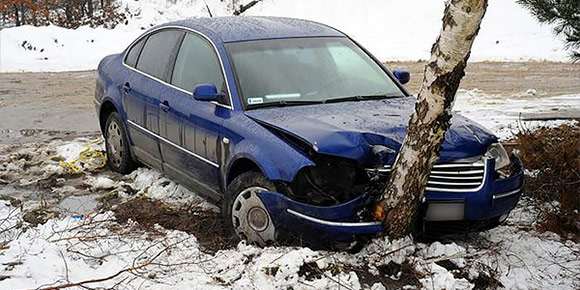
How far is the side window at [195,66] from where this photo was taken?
5637 mm

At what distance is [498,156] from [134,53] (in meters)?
3.90

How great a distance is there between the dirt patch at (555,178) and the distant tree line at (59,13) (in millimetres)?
21954

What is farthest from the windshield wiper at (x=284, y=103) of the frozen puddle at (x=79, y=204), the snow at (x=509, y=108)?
the snow at (x=509, y=108)

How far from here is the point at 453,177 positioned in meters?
4.57

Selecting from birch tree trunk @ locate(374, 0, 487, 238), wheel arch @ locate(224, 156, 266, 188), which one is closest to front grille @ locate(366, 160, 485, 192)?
birch tree trunk @ locate(374, 0, 487, 238)

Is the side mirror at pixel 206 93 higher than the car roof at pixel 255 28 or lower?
lower

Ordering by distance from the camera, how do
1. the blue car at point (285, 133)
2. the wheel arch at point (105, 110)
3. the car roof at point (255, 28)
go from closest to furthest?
the blue car at point (285, 133) < the car roof at point (255, 28) < the wheel arch at point (105, 110)

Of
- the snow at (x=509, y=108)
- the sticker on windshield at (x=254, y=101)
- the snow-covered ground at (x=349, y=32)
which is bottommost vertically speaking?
the snow-covered ground at (x=349, y=32)

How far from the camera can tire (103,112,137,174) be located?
23.0 ft

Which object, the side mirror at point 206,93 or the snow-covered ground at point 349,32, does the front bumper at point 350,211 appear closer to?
the side mirror at point 206,93

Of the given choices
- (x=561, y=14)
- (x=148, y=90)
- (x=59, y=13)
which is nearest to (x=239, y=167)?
(x=148, y=90)

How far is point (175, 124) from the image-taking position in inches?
229

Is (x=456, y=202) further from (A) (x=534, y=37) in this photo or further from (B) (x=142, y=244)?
(A) (x=534, y=37)

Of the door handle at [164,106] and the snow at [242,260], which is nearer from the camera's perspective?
the snow at [242,260]
